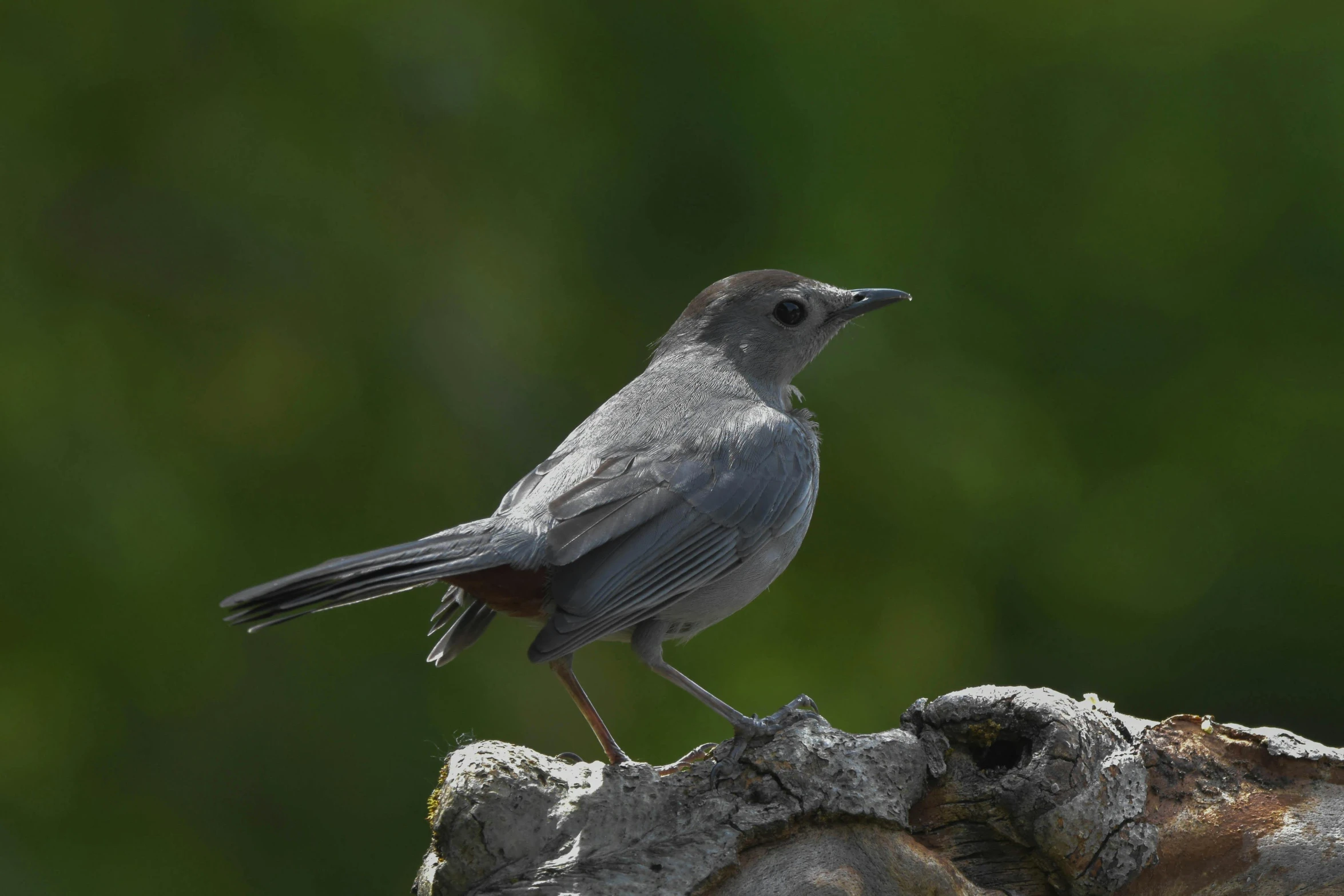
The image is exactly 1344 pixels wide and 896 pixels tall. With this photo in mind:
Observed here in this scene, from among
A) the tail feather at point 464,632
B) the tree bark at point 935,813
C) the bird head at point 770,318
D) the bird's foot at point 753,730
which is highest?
the bird head at point 770,318

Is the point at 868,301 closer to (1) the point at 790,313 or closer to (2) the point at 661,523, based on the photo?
(1) the point at 790,313

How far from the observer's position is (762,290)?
13.7 feet

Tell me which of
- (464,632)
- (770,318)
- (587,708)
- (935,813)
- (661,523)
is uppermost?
(770,318)

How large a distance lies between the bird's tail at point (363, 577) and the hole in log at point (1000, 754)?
1.25 m

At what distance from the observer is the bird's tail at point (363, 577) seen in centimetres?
265

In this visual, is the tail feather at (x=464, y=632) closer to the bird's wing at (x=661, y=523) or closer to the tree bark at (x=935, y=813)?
the bird's wing at (x=661, y=523)

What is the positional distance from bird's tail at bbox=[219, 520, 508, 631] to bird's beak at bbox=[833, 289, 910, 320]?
1746 mm

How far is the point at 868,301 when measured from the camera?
4.22m

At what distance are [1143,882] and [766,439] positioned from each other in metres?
1.56

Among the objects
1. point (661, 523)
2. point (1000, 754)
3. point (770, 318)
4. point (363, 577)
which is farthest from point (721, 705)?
point (770, 318)

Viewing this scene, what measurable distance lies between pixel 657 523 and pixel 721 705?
510 millimetres

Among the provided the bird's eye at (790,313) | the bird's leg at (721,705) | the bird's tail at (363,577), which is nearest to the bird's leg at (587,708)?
the bird's leg at (721,705)

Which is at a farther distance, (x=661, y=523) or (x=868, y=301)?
(x=868, y=301)

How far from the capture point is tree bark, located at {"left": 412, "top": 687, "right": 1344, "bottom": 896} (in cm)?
255
